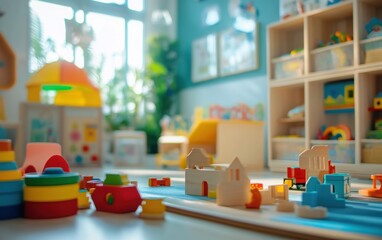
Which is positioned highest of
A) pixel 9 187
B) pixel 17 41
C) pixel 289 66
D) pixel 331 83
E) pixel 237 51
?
pixel 17 41

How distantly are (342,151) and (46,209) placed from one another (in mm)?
2876

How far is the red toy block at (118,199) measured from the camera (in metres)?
1.82

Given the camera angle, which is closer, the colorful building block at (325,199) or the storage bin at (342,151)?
the colorful building block at (325,199)

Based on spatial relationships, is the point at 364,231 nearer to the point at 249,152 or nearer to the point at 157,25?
the point at 249,152

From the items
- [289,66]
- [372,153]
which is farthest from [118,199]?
[289,66]

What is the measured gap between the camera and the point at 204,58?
6.21m

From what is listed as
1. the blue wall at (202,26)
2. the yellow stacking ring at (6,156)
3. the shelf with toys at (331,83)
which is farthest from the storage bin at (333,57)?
the yellow stacking ring at (6,156)

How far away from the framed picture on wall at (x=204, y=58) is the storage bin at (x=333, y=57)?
2154 mm

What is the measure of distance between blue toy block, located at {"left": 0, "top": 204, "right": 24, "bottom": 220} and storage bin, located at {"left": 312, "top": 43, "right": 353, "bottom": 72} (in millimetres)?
3072

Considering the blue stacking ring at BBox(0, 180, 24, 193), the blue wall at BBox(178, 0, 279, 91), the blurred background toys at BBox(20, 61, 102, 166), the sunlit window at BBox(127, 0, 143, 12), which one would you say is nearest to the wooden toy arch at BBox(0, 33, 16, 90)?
the blurred background toys at BBox(20, 61, 102, 166)

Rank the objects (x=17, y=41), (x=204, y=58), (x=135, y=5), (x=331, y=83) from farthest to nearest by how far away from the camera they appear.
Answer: (x=135, y=5) < (x=204, y=58) < (x=17, y=41) < (x=331, y=83)

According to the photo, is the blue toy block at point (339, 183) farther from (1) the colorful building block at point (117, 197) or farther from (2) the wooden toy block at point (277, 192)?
(1) the colorful building block at point (117, 197)

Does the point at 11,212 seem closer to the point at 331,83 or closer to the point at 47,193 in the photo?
the point at 47,193

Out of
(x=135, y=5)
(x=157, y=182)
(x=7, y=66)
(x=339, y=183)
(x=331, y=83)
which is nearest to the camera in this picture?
(x=339, y=183)
